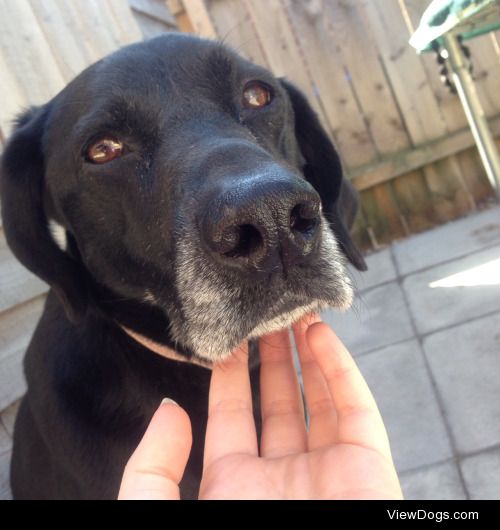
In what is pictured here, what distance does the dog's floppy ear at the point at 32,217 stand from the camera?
1.78 m

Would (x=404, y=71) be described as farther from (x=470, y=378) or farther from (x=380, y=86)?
(x=470, y=378)

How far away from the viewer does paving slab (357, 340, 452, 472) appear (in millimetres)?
2066

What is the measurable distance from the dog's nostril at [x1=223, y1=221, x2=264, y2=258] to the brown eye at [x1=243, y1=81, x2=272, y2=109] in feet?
2.66

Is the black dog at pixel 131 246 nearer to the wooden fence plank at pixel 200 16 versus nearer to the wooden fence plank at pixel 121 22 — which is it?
the wooden fence plank at pixel 121 22

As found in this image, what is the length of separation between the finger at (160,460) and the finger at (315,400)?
34cm

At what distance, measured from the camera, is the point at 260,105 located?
1.81 m

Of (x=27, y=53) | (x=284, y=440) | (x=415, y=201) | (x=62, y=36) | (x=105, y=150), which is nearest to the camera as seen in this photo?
(x=284, y=440)

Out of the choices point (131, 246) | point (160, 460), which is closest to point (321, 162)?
point (131, 246)

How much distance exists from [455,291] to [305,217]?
7.60ft

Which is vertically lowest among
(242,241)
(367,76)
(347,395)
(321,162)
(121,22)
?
(367,76)

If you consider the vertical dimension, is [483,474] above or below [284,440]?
below

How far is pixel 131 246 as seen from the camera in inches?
65.8
